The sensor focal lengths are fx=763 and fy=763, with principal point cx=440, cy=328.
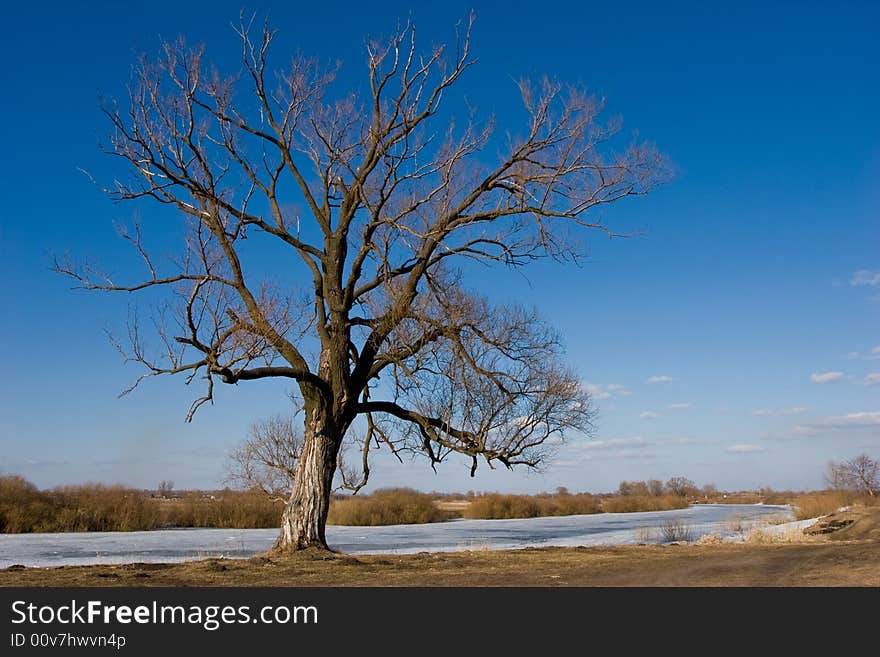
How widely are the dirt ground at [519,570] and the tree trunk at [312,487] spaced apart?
26.7 inches

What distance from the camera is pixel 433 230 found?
17125 millimetres

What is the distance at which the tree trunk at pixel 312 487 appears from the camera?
16.2 meters

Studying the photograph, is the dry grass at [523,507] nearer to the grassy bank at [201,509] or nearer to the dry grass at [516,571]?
the grassy bank at [201,509]

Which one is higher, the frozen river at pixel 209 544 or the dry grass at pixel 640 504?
the dry grass at pixel 640 504

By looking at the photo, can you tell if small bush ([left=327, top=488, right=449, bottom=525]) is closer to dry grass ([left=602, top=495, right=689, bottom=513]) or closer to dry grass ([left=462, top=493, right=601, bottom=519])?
dry grass ([left=462, top=493, right=601, bottom=519])

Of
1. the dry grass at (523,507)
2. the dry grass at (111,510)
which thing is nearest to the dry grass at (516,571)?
the dry grass at (111,510)

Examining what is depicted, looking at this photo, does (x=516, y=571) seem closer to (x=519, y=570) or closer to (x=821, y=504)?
(x=519, y=570)

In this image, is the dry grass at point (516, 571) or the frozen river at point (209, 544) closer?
the dry grass at point (516, 571)

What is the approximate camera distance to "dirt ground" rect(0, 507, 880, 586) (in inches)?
439
